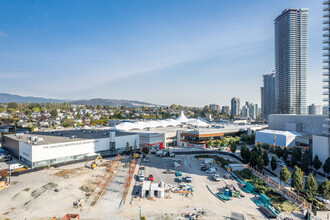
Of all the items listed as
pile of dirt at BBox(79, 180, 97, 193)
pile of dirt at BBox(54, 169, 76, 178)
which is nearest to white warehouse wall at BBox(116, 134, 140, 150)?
pile of dirt at BBox(54, 169, 76, 178)

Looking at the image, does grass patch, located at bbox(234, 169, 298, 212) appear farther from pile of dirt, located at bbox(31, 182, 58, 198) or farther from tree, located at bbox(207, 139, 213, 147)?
pile of dirt, located at bbox(31, 182, 58, 198)

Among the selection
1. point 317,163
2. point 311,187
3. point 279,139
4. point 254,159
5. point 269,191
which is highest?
point 279,139

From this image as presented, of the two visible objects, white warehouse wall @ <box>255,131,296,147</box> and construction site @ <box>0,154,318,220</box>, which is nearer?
construction site @ <box>0,154,318,220</box>

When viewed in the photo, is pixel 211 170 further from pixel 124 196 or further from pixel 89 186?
pixel 89 186

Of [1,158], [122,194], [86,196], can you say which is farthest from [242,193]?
[1,158]

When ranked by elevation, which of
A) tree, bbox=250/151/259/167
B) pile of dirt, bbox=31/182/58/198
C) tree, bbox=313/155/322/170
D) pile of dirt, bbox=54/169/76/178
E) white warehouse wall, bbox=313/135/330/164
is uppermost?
white warehouse wall, bbox=313/135/330/164

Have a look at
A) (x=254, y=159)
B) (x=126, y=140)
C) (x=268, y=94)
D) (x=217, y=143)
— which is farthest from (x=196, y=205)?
(x=268, y=94)

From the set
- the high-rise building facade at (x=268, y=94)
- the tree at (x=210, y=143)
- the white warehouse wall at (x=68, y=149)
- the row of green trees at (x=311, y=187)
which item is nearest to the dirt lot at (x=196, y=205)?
the row of green trees at (x=311, y=187)

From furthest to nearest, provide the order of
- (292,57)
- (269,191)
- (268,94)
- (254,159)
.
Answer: (268,94) < (292,57) < (254,159) < (269,191)
